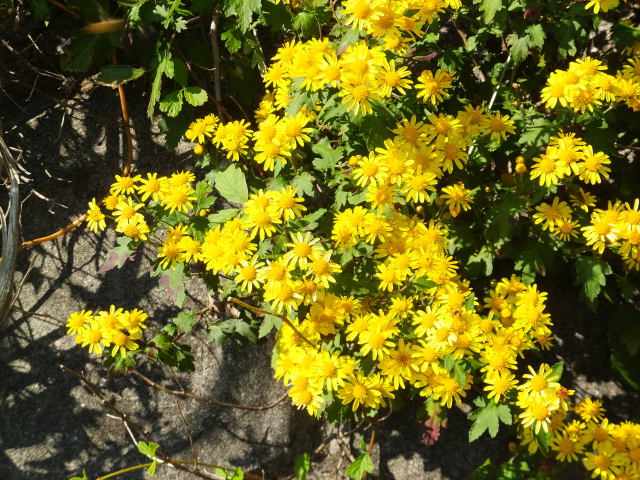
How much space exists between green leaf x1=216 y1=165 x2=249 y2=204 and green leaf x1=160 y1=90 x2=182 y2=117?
0.43 m

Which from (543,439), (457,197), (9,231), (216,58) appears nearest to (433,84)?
(457,197)

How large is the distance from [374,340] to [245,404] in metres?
1.03

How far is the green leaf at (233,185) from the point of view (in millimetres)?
1958

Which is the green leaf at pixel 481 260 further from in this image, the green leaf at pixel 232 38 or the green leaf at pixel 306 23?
the green leaf at pixel 232 38

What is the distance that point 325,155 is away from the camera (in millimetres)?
1990

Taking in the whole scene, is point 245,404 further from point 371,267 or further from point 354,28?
point 354,28

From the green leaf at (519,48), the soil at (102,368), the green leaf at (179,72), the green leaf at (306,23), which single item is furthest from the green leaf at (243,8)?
the green leaf at (519,48)

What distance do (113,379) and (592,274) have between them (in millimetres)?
2112

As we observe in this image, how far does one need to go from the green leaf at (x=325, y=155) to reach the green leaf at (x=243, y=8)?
1.75 feet

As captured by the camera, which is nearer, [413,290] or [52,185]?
[413,290]

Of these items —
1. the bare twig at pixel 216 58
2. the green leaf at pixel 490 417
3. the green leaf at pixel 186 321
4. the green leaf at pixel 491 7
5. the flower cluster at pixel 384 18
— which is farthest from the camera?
the bare twig at pixel 216 58

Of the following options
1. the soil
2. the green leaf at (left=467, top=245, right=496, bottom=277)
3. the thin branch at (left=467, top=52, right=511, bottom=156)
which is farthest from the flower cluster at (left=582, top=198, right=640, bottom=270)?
the soil

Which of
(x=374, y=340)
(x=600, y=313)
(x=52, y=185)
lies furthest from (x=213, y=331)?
(x=600, y=313)

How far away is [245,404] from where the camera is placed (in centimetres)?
253
